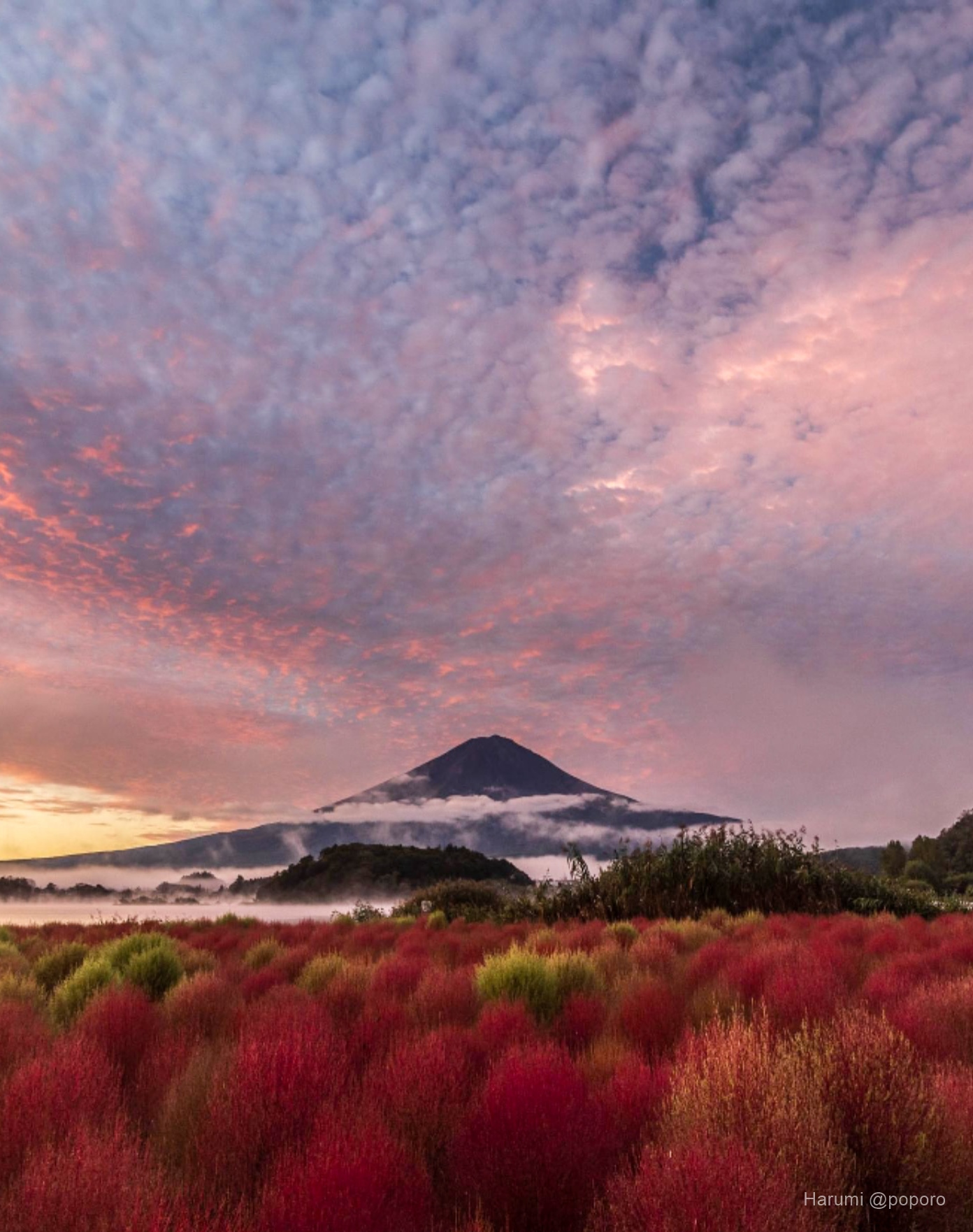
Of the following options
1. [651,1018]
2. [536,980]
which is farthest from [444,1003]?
[651,1018]

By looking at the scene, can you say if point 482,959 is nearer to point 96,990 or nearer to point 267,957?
point 267,957

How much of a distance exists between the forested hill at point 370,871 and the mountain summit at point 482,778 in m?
110

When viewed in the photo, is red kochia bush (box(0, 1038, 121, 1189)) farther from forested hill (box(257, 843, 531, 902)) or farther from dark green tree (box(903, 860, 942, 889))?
dark green tree (box(903, 860, 942, 889))

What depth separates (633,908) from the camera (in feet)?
48.3

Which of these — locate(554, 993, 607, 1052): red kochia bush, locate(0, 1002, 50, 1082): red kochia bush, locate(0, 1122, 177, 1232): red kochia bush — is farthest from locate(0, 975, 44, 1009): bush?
locate(0, 1122, 177, 1232): red kochia bush

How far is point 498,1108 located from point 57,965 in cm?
878

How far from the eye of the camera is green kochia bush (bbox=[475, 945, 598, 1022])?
571 centimetres

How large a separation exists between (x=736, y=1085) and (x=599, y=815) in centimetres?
14761

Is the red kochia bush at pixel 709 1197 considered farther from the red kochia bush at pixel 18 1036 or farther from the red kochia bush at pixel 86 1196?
the red kochia bush at pixel 18 1036

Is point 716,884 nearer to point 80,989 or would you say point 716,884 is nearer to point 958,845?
point 80,989

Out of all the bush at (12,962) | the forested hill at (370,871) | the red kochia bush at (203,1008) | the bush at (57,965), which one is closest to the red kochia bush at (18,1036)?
the red kochia bush at (203,1008)

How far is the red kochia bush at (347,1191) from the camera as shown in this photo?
6.90 feet

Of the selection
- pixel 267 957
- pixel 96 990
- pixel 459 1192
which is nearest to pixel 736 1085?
pixel 459 1192

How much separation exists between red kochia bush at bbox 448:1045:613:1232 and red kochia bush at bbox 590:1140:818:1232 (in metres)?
0.32
